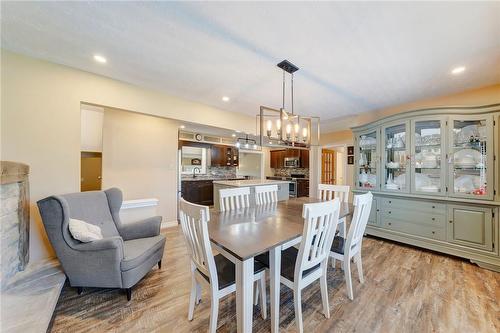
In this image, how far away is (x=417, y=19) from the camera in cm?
155

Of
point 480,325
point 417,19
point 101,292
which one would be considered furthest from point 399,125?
point 101,292

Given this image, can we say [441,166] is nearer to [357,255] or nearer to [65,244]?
[357,255]

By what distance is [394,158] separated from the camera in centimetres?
347

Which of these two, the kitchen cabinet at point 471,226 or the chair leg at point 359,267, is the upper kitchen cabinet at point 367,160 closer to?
the kitchen cabinet at point 471,226

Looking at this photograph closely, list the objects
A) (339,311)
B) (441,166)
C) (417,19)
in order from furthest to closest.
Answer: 1. (441,166)
2. (339,311)
3. (417,19)

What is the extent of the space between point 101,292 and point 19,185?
1346mm

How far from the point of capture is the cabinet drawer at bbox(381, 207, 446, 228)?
2845 mm

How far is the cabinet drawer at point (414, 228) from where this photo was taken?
2.83 m

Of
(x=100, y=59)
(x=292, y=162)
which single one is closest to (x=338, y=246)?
(x=100, y=59)

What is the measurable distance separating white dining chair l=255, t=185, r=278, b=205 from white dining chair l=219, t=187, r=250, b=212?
0.21m

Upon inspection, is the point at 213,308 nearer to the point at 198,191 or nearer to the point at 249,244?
the point at 249,244

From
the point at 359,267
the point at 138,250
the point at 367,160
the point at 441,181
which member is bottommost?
the point at 359,267

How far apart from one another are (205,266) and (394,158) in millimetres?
3710

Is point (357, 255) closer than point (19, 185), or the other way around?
point (19, 185)
